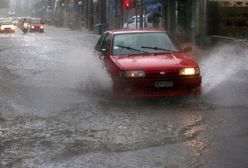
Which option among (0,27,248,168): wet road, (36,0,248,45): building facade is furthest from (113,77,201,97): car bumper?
(36,0,248,45): building facade

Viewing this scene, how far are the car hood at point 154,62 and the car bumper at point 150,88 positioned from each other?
0.26 metres

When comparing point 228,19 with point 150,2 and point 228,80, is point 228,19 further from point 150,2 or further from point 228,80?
point 228,80

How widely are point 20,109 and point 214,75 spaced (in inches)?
223

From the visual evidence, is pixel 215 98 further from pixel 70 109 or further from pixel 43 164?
pixel 43 164

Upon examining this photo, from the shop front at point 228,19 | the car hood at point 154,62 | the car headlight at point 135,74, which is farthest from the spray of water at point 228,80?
the shop front at point 228,19

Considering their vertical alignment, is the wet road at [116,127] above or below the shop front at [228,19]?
below

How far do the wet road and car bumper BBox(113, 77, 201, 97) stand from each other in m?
0.21

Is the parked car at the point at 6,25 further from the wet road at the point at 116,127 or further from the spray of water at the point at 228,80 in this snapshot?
the wet road at the point at 116,127

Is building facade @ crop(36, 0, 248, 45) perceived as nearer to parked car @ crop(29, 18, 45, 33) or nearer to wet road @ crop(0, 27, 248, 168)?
wet road @ crop(0, 27, 248, 168)

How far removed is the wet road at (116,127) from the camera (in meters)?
7.33

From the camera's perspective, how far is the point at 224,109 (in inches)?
424

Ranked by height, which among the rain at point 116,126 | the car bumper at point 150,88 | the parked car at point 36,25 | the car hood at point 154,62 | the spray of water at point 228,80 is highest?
the car hood at point 154,62

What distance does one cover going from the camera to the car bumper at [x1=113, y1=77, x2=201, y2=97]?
1152 centimetres

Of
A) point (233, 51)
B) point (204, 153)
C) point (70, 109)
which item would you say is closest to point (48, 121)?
point (70, 109)
